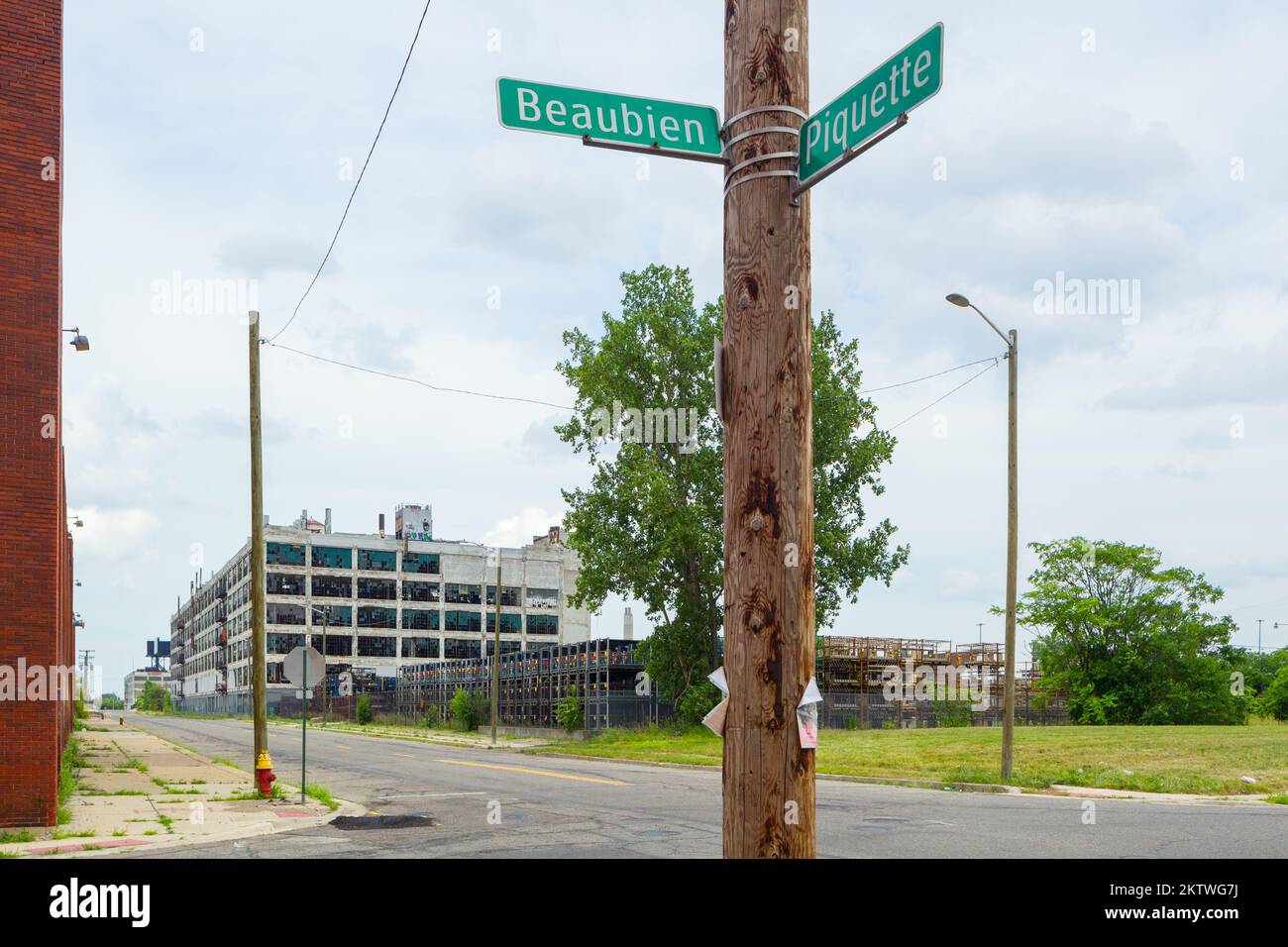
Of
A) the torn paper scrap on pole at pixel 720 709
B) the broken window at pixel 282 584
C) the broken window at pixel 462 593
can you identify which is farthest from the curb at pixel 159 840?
the broken window at pixel 462 593

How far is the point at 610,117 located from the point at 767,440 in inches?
59.9

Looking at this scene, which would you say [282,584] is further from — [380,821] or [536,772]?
[380,821]

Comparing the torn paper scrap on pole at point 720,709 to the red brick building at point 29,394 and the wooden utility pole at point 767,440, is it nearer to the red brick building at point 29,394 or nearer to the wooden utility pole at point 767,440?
the wooden utility pole at point 767,440

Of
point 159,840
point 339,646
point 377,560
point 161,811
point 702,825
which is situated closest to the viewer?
point 159,840

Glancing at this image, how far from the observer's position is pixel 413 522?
123125mm

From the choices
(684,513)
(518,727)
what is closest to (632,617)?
(518,727)

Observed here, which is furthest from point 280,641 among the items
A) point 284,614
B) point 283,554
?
point 283,554

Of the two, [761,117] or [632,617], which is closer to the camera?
[761,117]

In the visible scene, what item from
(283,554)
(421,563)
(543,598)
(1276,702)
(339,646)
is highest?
(283,554)

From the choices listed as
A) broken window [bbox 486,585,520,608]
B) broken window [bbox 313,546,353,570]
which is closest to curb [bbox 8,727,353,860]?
broken window [bbox 313,546,353,570]

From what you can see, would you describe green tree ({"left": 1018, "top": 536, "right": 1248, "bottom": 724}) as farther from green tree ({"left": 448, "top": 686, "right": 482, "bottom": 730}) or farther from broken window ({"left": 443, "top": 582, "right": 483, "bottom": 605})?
broken window ({"left": 443, "top": 582, "right": 483, "bottom": 605})
